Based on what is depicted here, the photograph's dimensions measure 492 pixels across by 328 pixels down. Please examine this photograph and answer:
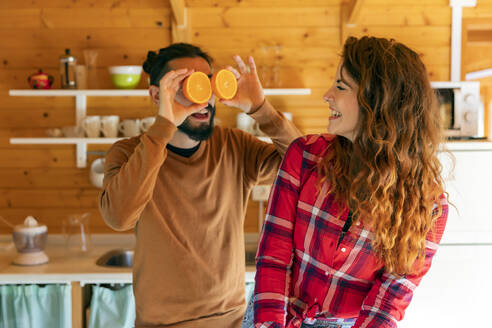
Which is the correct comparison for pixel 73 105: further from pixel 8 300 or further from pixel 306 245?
pixel 306 245

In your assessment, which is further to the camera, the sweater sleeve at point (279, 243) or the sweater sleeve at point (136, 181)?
the sweater sleeve at point (136, 181)

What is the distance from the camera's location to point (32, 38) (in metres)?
3.17

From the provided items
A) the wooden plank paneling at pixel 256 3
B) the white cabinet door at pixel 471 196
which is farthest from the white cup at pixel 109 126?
the white cabinet door at pixel 471 196

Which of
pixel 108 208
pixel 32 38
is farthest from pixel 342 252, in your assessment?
pixel 32 38

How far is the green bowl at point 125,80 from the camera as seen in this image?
9.63 ft

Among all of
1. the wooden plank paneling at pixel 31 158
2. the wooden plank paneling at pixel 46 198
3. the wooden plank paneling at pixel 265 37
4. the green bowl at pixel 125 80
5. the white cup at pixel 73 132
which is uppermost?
the wooden plank paneling at pixel 265 37

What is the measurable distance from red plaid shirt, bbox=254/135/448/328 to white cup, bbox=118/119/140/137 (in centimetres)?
181

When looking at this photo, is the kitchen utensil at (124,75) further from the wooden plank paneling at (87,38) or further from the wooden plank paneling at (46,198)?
the wooden plank paneling at (46,198)

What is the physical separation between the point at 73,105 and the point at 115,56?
15.1 inches

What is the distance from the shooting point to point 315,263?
126cm

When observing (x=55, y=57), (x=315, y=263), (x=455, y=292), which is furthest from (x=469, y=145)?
(x=55, y=57)

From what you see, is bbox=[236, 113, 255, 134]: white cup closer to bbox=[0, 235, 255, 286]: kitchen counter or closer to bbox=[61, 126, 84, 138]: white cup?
bbox=[0, 235, 255, 286]: kitchen counter

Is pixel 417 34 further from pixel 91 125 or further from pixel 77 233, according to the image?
pixel 77 233

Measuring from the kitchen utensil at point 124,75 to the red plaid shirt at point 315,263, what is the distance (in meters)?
1.86
